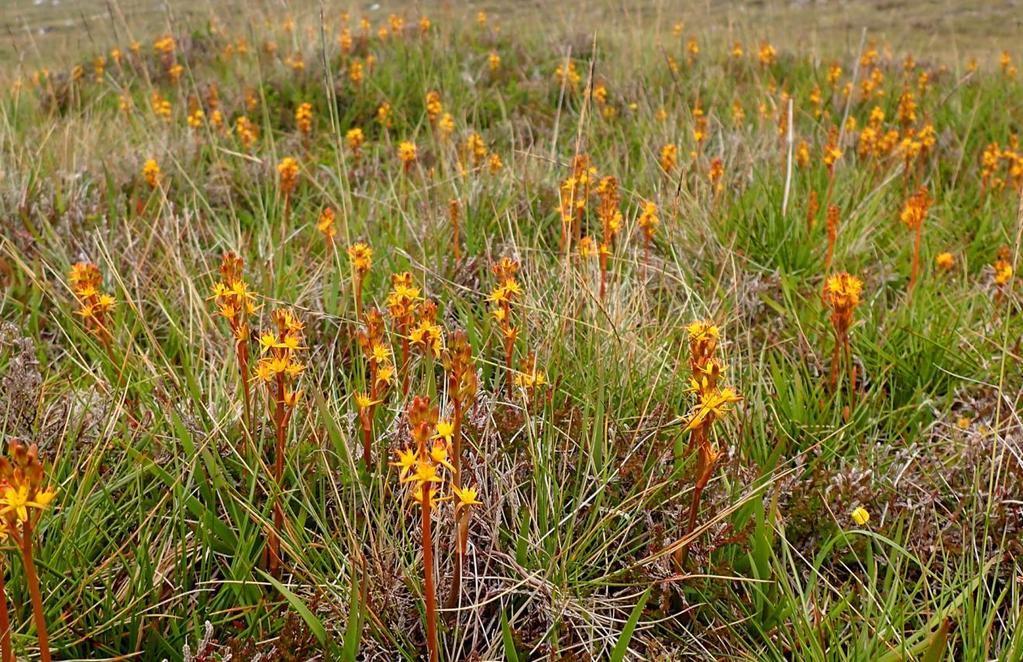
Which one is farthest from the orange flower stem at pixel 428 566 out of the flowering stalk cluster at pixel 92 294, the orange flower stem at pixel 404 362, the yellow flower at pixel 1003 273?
the yellow flower at pixel 1003 273

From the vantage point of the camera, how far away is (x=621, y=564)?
1.86 m

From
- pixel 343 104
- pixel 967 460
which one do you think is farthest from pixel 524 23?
pixel 967 460

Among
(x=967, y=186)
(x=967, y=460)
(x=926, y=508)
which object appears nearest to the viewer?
(x=926, y=508)

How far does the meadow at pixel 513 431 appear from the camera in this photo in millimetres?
1587

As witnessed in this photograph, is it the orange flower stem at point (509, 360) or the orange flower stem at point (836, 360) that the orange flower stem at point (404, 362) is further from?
the orange flower stem at point (836, 360)

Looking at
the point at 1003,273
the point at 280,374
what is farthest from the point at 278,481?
the point at 1003,273

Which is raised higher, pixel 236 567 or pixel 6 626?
A: pixel 6 626

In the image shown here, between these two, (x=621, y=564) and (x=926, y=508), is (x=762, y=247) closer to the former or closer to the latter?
(x=926, y=508)

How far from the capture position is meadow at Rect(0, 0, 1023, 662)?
159cm

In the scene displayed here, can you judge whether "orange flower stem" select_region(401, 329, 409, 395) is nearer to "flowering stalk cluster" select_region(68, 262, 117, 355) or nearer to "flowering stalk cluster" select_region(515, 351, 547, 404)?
"flowering stalk cluster" select_region(515, 351, 547, 404)

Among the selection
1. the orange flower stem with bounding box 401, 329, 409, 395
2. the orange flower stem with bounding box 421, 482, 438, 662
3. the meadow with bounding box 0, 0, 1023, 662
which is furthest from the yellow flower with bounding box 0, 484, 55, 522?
A: the orange flower stem with bounding box 401, 329, 409, 395

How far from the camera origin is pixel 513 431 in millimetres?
2014

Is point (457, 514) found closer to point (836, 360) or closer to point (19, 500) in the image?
point (19, 500)

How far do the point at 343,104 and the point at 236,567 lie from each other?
4.63 meters
